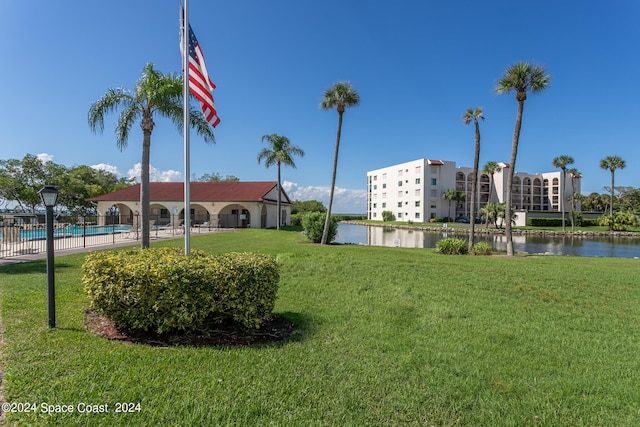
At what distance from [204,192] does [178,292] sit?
35.5 metres

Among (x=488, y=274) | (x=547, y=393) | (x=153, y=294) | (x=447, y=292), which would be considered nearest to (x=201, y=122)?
(x=153, y=294)

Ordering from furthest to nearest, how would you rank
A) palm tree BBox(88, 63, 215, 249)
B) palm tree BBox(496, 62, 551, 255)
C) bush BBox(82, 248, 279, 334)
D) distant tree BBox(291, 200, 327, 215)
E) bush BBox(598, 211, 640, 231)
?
1. distant tree BBox(291, 200, 327, 215)
2. bush BBox(598, 211, 640, 231)
3. palm tree BBox(496, 62, 551, 255)
4. palm tree BBox(88, 63, 215, 249)
5. bush BBox(82, 248, 279, 334)

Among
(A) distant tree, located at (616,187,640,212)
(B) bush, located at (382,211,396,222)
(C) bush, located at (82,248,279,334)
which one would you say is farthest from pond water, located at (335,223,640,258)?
(A) distant tree, located at (616,187,640,212)

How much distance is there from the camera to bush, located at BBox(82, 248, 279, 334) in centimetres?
400

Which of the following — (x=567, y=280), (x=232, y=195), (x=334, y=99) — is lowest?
(x=567, y=280)

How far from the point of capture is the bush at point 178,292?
4004 millimetres

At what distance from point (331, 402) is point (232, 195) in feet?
113

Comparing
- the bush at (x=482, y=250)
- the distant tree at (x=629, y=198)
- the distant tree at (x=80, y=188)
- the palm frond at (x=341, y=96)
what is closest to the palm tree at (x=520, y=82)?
the bush at (x=482, y=250)

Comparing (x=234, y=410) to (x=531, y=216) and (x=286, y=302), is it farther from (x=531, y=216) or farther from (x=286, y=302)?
(x=531, y=216)

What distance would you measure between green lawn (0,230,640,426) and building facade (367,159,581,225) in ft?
205

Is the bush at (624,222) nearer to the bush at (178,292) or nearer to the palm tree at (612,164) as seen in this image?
the palm tree at (612,164)

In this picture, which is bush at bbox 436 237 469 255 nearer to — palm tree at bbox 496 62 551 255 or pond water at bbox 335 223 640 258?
palm tree at bbox 496 62 551 255

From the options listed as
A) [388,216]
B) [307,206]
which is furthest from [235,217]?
[388,216]

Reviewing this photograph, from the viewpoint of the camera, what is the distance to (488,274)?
9031 millimetres
